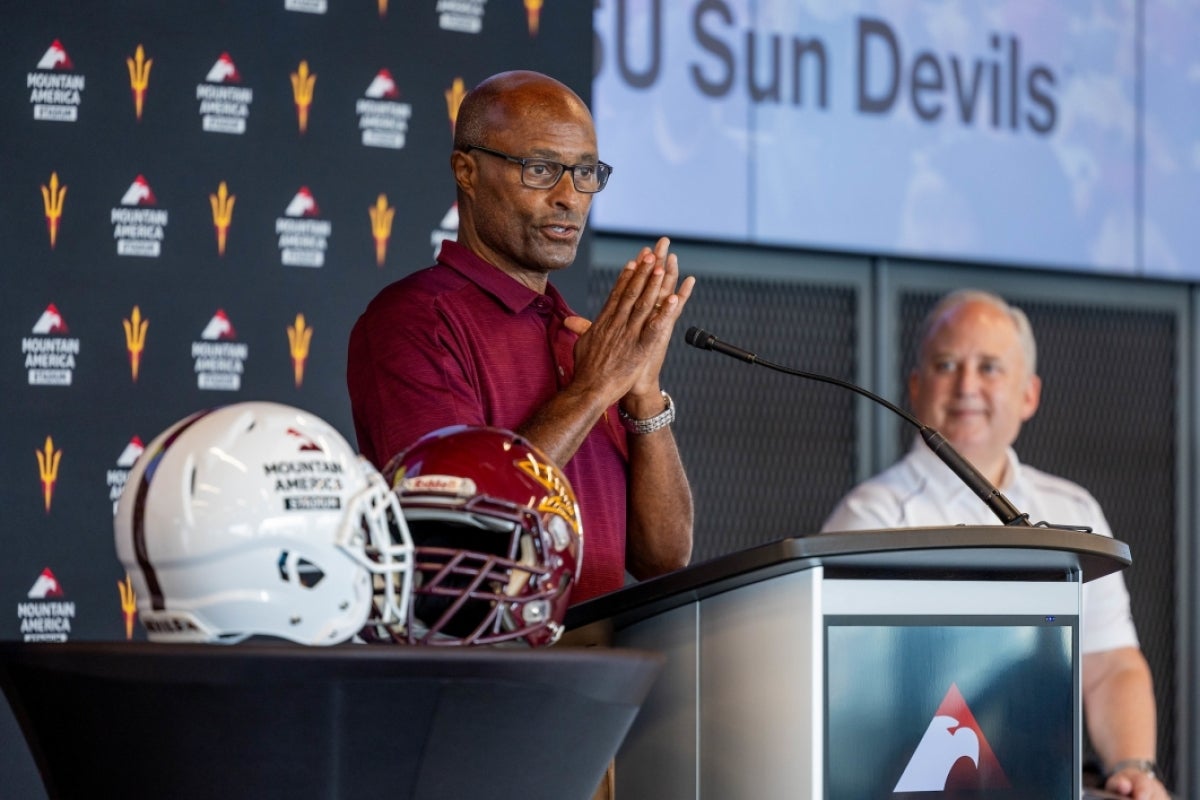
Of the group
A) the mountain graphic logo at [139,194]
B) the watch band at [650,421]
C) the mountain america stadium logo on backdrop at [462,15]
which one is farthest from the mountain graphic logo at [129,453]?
the watch band at [650,421]

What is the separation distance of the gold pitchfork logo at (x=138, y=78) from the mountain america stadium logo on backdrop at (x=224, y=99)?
0.33 ft

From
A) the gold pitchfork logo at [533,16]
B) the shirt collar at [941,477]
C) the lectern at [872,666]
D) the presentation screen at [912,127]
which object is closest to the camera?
the lectern at [872,666]

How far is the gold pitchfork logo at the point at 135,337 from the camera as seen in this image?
3068mm

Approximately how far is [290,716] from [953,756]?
0.77 m

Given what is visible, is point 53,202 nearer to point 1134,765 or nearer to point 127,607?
point 127,607

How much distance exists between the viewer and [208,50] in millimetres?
3156

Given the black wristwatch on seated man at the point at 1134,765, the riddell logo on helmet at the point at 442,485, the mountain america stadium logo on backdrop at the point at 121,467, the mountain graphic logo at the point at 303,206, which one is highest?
the mountain graphic logo at the point at 303,206

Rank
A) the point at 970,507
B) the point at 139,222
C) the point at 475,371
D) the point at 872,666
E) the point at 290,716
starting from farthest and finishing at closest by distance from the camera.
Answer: the point at 970,507 → the point at 139,222 → the point at 475,371 → the point at 872,666 → the point at 290,716

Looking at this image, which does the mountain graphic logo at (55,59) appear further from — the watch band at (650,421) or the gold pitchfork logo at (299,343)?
the watch band at (650,421)

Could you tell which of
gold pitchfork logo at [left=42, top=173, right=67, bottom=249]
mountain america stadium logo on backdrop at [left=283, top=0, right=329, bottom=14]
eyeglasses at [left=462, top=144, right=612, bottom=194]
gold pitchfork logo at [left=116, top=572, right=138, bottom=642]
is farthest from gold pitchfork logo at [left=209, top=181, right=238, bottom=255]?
eyeglasses at [left=462, top=144, right=612, bottom=194]

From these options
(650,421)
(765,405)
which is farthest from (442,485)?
(765,405)

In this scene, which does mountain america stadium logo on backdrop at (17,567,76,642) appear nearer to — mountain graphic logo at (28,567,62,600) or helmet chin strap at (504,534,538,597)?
mountain graphic logo at (28,567,62,600)

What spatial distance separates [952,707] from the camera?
5.50ft

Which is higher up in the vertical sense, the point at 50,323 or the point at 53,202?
the point at 53,202
